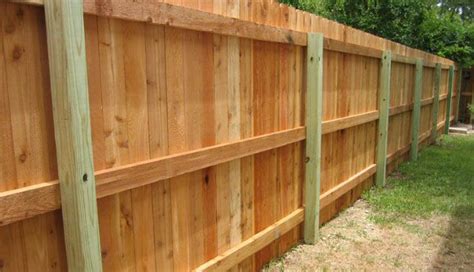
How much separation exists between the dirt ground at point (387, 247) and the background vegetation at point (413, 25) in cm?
1052

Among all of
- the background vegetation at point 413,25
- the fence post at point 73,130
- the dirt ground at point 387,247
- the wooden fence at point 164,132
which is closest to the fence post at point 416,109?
the dirt ground at point 387,247

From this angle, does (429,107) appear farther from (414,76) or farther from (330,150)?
(330,150)

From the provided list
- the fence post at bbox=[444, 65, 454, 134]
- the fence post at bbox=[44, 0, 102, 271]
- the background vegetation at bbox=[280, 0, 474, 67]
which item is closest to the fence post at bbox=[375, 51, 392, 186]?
the fence post at bbox=[44, 0, 102, 271]

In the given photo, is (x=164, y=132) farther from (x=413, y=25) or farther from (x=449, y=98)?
(x=413, y=25)

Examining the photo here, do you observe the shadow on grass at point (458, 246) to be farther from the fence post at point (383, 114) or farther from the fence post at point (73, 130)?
the fence post at point (73, 130)

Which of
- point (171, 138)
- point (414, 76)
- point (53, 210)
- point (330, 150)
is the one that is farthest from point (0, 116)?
point (414, 76)

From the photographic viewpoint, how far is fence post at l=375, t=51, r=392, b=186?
5527 millimetres

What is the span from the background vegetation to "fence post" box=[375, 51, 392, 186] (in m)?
8.86

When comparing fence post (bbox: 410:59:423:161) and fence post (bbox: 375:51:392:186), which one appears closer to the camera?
fence post (bbox: 375:51:392:186)

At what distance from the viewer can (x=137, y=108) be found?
6.51 feet

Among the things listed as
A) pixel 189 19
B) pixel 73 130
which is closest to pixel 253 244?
pixel 189 19

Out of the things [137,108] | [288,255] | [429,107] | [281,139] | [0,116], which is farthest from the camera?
[429,107]

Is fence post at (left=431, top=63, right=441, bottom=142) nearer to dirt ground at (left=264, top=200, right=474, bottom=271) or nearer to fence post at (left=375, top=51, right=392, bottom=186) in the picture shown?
fence post at (left=375, top=51, right=392, bottom=186)

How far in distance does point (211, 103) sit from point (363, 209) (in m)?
3.13
